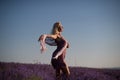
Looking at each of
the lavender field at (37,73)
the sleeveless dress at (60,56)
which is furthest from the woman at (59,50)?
the lavender field at (37,73)

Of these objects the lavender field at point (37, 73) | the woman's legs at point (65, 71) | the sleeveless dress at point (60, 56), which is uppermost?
the sleeveless dress at point (60, 56)

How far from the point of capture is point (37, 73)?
151 inches

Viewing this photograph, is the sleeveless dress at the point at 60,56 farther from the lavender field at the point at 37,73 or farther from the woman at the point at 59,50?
the lavender field at the point at 37,73

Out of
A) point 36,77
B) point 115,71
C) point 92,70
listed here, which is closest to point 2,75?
point 36,77

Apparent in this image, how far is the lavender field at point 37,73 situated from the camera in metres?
3.41

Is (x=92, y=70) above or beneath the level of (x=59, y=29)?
beneath

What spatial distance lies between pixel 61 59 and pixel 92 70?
7.61 ft

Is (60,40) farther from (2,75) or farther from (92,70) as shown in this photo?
(92,70)

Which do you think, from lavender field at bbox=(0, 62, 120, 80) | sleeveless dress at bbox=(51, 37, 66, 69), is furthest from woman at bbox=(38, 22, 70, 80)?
lavender field at bbox=(0, 62, 120, 80)

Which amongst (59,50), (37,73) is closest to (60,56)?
(59,50)

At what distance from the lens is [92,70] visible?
5.07m

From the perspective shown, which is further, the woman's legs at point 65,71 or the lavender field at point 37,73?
the lavender field at point 37,73

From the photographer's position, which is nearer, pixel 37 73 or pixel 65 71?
pixel 65 71

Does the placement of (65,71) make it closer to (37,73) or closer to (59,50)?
(59,50)
